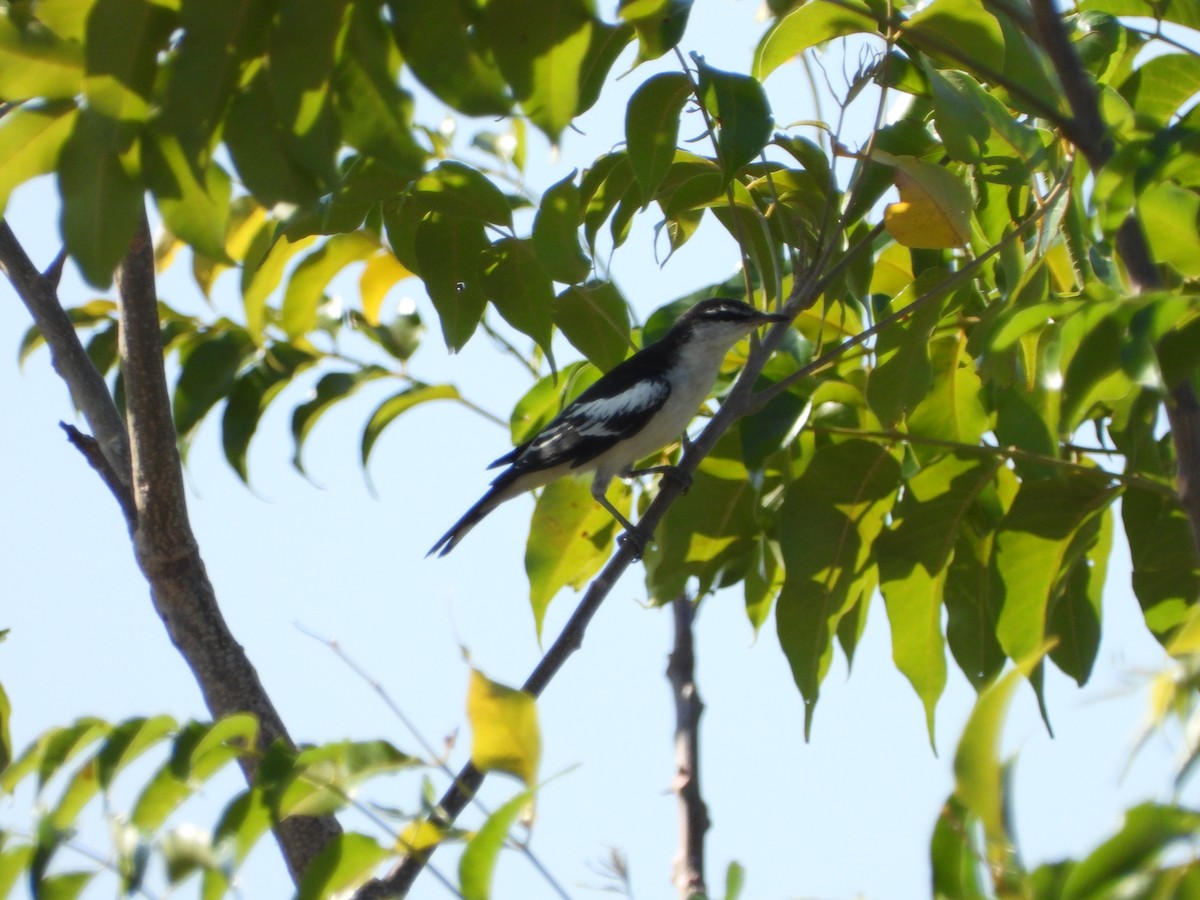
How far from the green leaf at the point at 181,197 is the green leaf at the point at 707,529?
1666mm

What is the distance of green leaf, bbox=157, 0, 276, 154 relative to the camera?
204cm

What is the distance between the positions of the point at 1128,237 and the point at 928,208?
0.70 m

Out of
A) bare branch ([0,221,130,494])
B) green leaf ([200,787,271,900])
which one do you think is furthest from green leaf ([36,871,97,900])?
bare branch ([0,221,130,494])

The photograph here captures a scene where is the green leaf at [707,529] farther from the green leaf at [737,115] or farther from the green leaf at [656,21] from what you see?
the green leaf at [656,21]

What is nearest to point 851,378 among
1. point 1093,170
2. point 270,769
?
point 1093,170

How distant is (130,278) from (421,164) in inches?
63.7

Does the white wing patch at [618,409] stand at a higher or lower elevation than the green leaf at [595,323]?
higher

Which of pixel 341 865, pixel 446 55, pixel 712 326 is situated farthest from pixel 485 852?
pixel 712 326

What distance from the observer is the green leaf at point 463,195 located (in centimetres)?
333

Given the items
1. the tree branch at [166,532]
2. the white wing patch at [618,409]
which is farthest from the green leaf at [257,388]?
the white wing patch at [618,409]

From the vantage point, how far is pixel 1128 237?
7.88ft

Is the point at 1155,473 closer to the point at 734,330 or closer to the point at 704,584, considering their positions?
the point at 704,584

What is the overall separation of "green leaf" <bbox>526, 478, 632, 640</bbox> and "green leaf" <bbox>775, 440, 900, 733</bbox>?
69cm

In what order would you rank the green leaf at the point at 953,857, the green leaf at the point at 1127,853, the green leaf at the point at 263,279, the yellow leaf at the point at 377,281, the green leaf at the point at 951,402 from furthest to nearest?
the yellow leaf at the point at 377,281 < the green leaf at the point at 263,279 < the green leaf at the point at 951,402 < the green leaf at the point at 953,857 < the green leaf at the point at 1127,853
